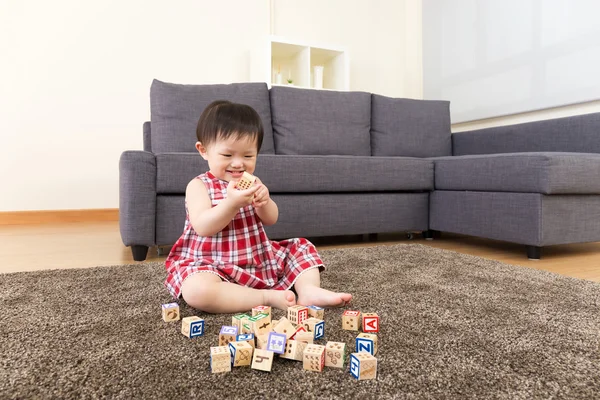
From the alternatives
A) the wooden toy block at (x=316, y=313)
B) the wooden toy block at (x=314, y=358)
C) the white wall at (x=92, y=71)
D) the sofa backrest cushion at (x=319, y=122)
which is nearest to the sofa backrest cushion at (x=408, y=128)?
the sofa backrest cushion at (x=319, y=122)

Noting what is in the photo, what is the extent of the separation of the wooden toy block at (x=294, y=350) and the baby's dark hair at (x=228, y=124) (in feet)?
1.66

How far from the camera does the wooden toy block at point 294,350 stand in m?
0.69

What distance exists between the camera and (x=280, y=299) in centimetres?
97

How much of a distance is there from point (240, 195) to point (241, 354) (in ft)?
1.15

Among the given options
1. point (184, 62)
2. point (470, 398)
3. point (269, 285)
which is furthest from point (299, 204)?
point (184, 62)

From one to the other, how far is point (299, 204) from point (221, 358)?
54.4 inches

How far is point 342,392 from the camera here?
1.94 ft

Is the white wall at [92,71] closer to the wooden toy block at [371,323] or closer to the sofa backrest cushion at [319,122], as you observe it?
the sofa backrest cushion at [319,122]

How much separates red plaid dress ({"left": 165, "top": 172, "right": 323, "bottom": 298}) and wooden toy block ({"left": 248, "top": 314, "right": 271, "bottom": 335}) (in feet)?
0.77

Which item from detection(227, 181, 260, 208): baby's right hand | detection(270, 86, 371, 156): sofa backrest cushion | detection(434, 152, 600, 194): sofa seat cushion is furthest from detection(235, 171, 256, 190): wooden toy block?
detection(270, 86, 371, 156): sofa backrest cushion

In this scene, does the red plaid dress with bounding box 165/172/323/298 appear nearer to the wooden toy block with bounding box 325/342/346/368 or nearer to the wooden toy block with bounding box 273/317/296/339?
the wooden toy block with bounding box 273/317/296/339

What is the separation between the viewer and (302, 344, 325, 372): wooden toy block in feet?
2.14

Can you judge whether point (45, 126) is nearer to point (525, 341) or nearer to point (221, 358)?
point (221, 358)

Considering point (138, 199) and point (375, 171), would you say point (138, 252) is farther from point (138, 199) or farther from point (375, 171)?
point (375, 171)
